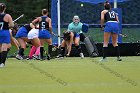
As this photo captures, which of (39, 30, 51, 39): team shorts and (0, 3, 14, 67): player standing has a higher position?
(0, 3, 14, 67): player standing

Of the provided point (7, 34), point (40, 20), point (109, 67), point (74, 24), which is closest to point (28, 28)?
point (40, 20)

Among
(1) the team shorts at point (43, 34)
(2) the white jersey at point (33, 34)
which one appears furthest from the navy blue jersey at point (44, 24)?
(2) the white jersey at point (33, 34)

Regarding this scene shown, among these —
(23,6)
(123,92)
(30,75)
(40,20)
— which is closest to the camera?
(123,92)

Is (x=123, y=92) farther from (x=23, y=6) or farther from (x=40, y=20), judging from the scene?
(x=23, y=6)

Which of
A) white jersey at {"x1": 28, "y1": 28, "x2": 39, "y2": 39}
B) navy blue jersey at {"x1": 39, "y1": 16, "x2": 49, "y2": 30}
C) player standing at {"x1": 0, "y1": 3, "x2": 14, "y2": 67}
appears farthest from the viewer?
navy blue jersey at {"x1": 39, "y1": 16, "x2": 49, "y2": 30}

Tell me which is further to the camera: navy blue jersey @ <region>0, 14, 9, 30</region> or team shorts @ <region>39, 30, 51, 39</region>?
team shorts @ <region>39, 30, 51, 39</region>

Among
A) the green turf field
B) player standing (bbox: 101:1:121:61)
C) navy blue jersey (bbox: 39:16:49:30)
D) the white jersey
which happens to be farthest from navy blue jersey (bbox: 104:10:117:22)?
the green turf field

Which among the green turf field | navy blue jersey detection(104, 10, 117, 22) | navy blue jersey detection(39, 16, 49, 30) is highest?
navy blue jersey detection(104, 10, 117, 22)

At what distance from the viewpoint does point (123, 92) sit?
9.09 m

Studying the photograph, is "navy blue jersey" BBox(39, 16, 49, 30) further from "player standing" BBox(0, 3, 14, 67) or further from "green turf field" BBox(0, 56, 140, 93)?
"green turf field" BBox(0, 56, 140, 93)

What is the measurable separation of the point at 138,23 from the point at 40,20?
8.05 meters

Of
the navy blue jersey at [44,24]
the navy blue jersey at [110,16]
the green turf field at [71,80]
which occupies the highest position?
the navy blue jersey at [110,16]

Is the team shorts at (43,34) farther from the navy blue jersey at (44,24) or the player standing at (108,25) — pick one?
the player standing at (108,25)

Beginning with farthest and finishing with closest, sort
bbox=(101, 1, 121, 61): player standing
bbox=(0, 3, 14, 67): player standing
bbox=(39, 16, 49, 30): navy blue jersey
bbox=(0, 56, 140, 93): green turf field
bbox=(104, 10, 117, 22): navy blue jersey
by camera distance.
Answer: bbox=(39, 16, 49, 30): navy blue jersey
bbox=(104, 10, 117, 22): navy blue jersey
bbox=(101, 1, 121, 61): player standing
bbox=(0, 3, 14, 67): player standing
bbox=(0, 56, 140, 93): green turf field
